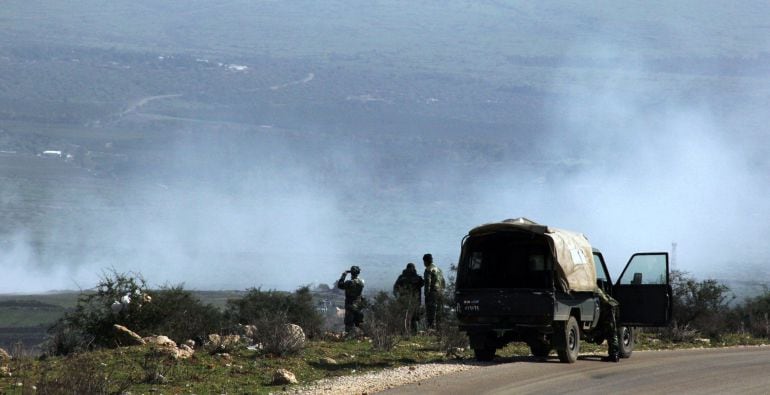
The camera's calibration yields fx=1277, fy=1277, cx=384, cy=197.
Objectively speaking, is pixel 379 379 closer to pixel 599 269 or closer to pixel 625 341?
pixel 625 341

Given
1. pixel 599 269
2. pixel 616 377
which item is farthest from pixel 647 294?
pixel 616 377

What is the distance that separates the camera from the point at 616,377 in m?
20.6

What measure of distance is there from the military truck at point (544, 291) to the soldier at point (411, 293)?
17.0 ft

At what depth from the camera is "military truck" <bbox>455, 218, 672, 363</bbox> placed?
2188 cm

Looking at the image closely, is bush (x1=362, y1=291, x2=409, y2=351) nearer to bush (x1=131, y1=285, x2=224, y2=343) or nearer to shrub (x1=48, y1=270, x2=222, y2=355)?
bush (x1=131, y1=285, x2=224, y2=343)

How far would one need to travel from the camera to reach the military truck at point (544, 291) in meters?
21.9

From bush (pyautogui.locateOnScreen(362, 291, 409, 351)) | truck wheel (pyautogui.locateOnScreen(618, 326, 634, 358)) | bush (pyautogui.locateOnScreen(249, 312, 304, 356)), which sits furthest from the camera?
bush (pyautogui.locateOnScreen(362, 291, 409, 351))

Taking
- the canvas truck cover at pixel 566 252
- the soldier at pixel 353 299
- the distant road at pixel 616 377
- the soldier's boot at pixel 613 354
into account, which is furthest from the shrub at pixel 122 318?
the soldier's boot at pixel 613 354

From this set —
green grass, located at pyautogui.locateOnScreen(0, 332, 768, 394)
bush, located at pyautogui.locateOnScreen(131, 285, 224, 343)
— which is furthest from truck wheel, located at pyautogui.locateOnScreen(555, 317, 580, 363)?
bush, located at pyautogui.locateOnScreen(131, 285, 224, 343)

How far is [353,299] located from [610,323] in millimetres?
7426

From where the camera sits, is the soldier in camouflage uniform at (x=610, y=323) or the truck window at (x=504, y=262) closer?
the truck window at (x=504, y=262)

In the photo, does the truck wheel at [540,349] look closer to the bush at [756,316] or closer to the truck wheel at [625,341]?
the truck wheel at [625,341]

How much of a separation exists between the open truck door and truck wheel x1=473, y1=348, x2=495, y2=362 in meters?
2.58

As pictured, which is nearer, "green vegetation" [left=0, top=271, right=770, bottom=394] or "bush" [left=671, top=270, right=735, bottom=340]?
"green vegetation" [left=0, top=271, right=770, bottom=394]
